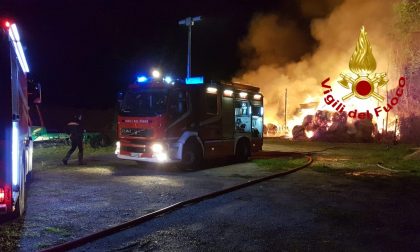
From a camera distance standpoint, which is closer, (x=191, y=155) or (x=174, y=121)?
(x=174, y=121)

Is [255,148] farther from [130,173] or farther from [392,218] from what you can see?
[392,218]

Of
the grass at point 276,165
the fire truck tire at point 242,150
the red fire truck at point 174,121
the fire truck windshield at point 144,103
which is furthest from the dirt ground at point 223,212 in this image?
the fire truck tire at point 242,150

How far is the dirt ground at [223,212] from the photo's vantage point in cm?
583

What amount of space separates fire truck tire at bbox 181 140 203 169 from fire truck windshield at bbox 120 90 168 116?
1.49 meters

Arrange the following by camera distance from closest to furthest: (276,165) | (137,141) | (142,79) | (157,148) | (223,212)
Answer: (223,212) → (157,148) → (137,141) → (142,79) → (276,165)

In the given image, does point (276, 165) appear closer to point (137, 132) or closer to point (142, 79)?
point (137, 132)

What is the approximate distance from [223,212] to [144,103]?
6.07 metres

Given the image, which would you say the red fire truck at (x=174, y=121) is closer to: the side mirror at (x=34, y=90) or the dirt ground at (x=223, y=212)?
the dirt ground at (x=223, y=212)

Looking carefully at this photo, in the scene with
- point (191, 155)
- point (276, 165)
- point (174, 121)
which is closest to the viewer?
point (174, 121)

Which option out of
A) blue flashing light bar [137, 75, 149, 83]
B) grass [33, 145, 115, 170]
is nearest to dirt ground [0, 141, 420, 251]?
grass [33, 145, 115, 170]

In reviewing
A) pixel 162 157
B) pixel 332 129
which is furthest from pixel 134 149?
pixel 332 129

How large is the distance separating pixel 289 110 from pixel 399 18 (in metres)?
17.0

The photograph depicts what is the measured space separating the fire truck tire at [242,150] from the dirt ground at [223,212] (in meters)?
3.09

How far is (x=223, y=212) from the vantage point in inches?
301
